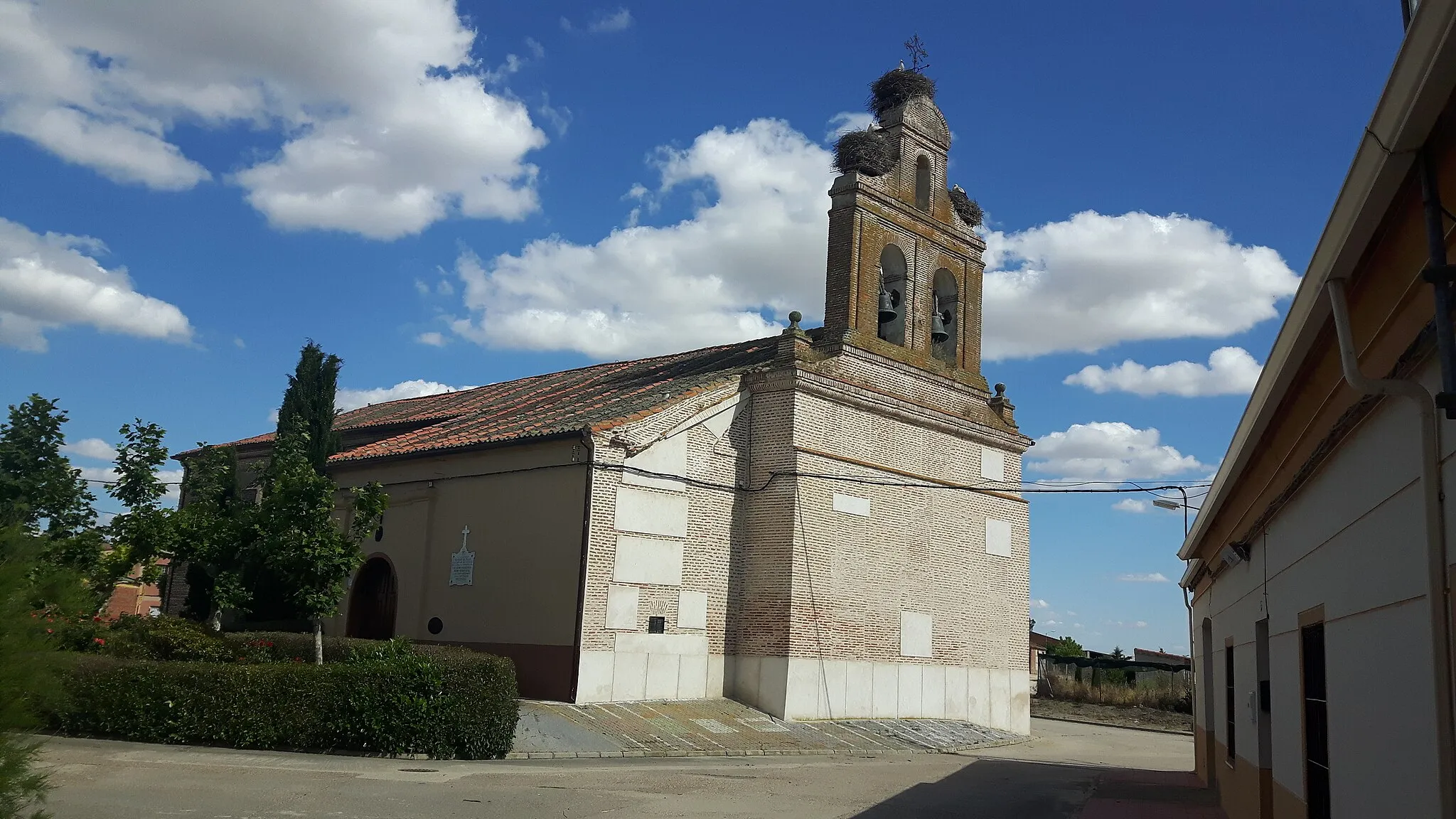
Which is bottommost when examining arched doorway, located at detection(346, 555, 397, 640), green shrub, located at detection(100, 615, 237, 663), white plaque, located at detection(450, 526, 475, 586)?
green shrub, located at detection(100, 615, 237, 663)

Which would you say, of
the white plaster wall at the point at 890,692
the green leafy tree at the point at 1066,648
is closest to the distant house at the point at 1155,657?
the green leafy tree at the point at 1066,648

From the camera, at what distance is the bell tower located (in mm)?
22828

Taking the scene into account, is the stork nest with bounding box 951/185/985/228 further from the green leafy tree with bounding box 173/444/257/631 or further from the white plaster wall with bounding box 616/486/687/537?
the green leafy tree with bounding box 173/444/257/631

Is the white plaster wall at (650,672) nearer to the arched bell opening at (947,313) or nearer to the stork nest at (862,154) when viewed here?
the arched bell opening at (947,313)

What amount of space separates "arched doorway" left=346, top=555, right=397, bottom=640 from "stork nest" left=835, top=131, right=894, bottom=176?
12.0m

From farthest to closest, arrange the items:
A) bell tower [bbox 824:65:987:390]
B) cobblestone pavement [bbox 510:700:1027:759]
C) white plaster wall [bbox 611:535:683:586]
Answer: bell tower [bbox 824:65:987:390] < white plaster wall [bbox 611:535:683:586] < cobblestone pavement [bbox 510:700:1027:759]

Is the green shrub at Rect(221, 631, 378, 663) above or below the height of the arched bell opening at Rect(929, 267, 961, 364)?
below

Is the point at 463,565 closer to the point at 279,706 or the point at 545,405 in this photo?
the point at 545,405

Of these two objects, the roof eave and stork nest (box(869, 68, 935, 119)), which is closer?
the roof eave

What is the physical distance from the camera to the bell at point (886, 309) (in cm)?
2366

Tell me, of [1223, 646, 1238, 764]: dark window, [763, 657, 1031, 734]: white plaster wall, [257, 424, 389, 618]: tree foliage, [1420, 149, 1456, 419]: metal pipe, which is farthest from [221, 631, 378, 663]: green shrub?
[1420, 149, 1456, 419]: metal pipe

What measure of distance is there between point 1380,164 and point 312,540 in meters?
15.4

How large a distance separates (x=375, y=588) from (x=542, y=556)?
5190mm

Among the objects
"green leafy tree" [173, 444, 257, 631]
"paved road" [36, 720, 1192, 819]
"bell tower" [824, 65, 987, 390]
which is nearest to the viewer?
"paved road" [36, 720, 1192, 819]
